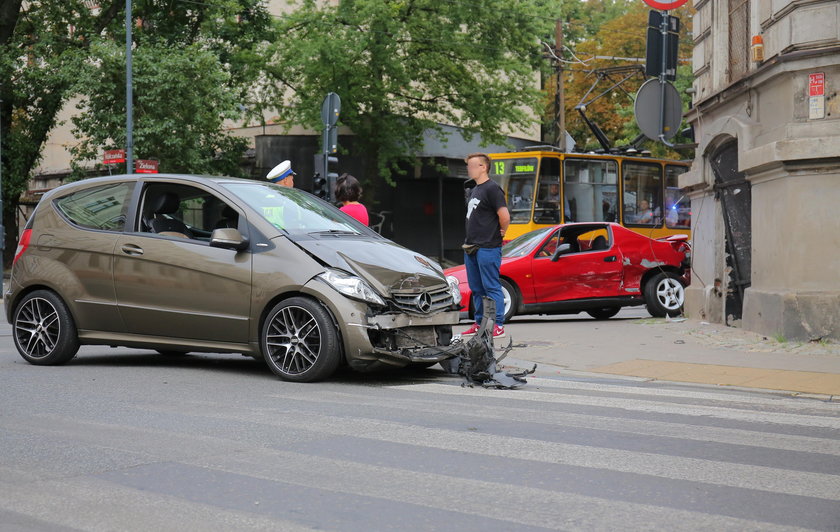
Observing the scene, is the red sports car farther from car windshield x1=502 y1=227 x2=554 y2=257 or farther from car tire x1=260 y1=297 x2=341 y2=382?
car tire x1=260 y1=297 x2=341 y2=382

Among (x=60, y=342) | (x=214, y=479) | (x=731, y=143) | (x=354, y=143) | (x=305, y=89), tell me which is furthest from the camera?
(x=354, y=143)

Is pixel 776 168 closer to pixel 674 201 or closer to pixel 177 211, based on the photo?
pixel 177 211

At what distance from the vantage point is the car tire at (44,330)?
896 centimetres

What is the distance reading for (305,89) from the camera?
3331 centimetres

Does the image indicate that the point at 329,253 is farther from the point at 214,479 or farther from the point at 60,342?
the point at 214,479

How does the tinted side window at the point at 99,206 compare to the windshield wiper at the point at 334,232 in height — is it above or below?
above

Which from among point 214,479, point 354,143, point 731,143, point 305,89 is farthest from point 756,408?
Result: point 354,143

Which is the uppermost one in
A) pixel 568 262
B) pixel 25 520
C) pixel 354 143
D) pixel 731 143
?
pixel 354 143

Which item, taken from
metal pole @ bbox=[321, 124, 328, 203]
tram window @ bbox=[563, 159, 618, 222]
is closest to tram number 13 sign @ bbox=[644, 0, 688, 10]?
metal pole @ bbox=[321, 124, 328, 203]

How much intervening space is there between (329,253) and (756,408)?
10.8ft

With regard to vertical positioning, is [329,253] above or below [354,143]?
below

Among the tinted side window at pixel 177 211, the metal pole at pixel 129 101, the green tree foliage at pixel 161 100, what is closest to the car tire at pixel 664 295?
the tinted side window at pixel 177 211

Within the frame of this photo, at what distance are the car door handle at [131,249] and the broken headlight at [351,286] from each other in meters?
1.81

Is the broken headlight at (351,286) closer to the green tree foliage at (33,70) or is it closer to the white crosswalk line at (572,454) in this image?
the white crosswalk line at (572,454)
